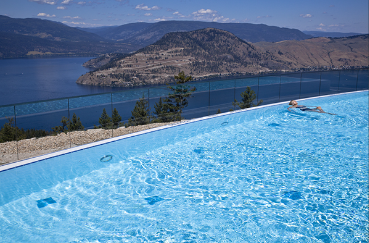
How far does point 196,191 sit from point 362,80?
595 inches

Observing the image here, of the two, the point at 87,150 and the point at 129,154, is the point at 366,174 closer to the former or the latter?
the point at 129,154

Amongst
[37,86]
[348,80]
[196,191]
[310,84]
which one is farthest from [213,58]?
[196,191]

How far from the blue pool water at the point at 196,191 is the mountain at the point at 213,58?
9612 centimetres

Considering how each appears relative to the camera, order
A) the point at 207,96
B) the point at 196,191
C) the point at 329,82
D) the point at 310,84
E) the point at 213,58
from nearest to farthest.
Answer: the point at 196,191
the point at 207,96
the point at 310,84
the point at 329,82
the point at 213,58

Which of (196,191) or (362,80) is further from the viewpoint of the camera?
(362,80)

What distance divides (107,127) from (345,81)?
13.9m

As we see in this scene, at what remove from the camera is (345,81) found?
15531 millimetres

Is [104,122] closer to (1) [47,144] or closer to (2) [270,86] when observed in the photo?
(1) [47,144]

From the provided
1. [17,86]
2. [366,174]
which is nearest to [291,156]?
[366,174]

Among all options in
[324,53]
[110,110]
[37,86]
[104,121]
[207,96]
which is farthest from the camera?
[324,53]

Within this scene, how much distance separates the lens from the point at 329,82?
1504 centimetres

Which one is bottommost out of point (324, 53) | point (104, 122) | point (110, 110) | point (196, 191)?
point (196, 191)

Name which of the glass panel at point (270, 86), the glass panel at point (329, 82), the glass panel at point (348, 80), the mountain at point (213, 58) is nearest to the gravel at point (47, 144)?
the glass panel at point (270, 86)

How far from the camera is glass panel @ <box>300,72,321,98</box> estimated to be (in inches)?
552
